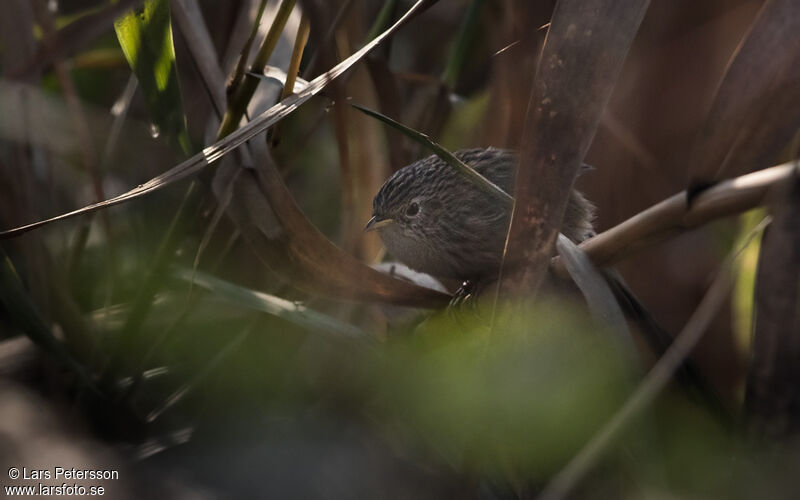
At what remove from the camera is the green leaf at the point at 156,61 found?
1.87 metres

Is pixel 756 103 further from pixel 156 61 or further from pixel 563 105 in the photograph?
pixel 156 61

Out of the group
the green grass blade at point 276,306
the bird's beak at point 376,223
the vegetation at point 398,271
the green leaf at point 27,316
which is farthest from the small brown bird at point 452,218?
the green leaf at point 27,316

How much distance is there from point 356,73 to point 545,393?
62.9 inches

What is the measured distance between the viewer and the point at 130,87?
2.70 metres

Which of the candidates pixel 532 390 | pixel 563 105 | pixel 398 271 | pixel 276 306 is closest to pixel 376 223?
pixel 398 271

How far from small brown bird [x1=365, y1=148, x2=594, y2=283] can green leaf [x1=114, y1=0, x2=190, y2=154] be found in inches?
35.6

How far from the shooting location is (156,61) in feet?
6.34

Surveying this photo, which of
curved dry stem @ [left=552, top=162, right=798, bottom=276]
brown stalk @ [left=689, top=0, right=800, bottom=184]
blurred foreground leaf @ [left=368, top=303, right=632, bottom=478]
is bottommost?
blurred foreground leaf @ [left=368, top=303, right=632, bottom=478]

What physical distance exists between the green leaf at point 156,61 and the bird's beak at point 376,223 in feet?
2.80

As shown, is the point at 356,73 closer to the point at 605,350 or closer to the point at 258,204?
the point at 258,204

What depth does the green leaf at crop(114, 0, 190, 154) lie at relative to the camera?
187 cm

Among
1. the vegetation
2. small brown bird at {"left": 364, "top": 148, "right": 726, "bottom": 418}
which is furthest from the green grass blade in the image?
small brown bird at {"left": 364, "top": 148, "right": 726, "bottom": 418}

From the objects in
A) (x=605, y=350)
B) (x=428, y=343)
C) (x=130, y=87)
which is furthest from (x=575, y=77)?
(x=130, y=87)

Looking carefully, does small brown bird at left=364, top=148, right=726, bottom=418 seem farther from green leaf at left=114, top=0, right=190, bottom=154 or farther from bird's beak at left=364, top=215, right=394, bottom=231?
green leaf at left=114, top=0, right=190, bottom=154
